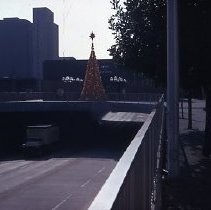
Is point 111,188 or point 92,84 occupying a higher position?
point 92,84

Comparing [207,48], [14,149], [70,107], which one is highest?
[207,48]

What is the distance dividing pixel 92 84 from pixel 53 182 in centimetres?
3330

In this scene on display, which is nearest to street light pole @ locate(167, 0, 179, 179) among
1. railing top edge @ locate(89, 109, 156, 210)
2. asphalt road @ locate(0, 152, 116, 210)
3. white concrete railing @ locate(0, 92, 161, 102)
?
railing top edge @ locate(89, 109, 156, 210)

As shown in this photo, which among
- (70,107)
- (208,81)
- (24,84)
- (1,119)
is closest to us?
(208,81)

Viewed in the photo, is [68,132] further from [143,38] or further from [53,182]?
[143,38]

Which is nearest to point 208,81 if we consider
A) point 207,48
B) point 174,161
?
point 207,48

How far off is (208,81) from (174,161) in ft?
23.3

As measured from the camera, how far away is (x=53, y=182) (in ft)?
141

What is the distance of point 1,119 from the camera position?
75.2m

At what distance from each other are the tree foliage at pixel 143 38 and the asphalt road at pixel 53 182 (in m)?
11.7

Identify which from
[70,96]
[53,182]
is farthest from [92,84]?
[53,182]

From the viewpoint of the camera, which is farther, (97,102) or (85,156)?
(97,102)

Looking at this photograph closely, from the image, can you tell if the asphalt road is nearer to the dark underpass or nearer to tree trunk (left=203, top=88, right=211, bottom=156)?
the dark underpass

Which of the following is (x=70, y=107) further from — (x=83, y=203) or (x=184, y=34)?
(x=184, y=34)
